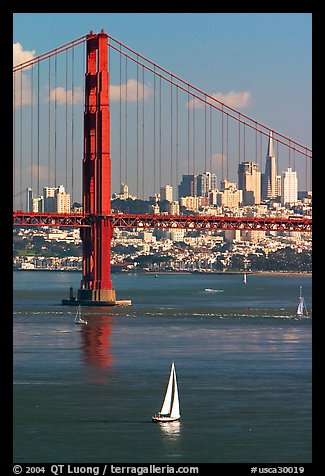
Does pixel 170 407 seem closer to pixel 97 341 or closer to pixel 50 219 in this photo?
pixel 97 341

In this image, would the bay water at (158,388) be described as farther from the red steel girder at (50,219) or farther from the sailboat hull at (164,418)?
the red steel girder at (50,219)

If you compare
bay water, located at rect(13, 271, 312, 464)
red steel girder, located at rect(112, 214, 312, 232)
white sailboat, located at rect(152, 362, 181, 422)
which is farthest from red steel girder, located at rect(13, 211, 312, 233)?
white sailboat, located at rect(152, 362, 181, 422)

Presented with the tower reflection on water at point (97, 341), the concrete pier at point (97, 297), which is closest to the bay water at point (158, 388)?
the tower reflection on water at point (97, 341)

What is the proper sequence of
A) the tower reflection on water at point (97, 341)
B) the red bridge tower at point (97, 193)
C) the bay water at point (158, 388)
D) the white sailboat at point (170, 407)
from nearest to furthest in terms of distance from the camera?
the bay water at point (158, 388) < the white sailboat at point (170, 407) < the tower reflection on water at point (97, 341) < the red bridge tower at point (97, 193)

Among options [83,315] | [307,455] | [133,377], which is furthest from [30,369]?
[83,315]

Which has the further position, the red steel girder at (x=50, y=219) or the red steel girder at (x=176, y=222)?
the red steel girder at (x=176, y=222)

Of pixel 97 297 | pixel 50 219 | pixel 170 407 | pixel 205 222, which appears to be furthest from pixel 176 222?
pixel 170 407
